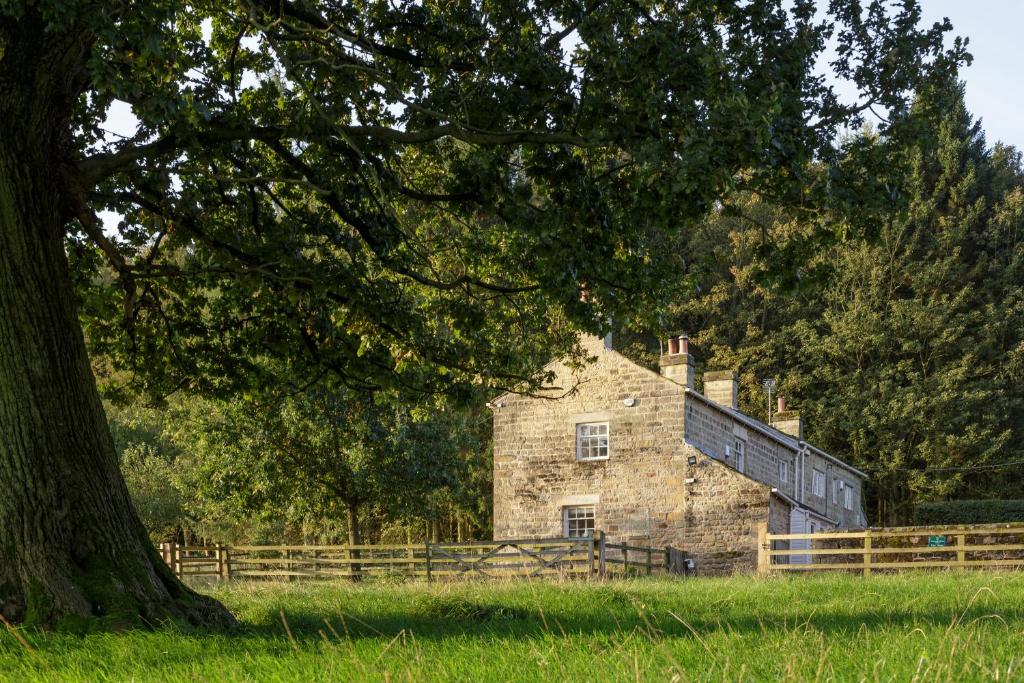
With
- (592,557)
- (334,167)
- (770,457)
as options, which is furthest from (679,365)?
(334,167)

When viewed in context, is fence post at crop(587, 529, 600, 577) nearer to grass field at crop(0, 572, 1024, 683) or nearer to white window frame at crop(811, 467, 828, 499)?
grass field at crop(0, 572, 1024, 683)

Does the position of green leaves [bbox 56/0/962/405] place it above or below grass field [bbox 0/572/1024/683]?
above

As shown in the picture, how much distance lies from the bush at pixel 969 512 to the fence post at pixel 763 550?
19984 mm

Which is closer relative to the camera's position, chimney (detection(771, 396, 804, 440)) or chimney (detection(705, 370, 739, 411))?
chimney (detection(705, 370, 739, 411))

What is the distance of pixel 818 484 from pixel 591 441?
1151 cm

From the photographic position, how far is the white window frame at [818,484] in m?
41.6

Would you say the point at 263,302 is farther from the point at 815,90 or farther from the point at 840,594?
the point at 840,594

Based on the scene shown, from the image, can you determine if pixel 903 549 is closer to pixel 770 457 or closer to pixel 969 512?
pixel 770 457

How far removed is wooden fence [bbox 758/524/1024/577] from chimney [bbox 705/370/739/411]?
558 centimetres

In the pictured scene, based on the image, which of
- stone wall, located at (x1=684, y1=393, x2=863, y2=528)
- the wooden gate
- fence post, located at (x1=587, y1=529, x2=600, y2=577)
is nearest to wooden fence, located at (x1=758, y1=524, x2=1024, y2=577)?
stone wall, located at (x1=684, y1=393, x2=863, y2=528)

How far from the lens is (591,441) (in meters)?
35.5

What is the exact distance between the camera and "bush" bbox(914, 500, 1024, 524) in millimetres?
43312

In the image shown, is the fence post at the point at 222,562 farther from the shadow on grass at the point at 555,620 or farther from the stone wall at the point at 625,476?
the shadow on grass at the point at 555,620

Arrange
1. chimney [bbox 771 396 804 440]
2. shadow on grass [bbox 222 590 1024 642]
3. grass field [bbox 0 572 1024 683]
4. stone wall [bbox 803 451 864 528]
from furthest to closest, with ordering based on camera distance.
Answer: chimney [bbox 771 396 804 440] < stone wall [bbox 803 451 864 528] < shadow on grass [bbox 222 590 1024 642] < grass field [bbox 0 572 1024 683]
